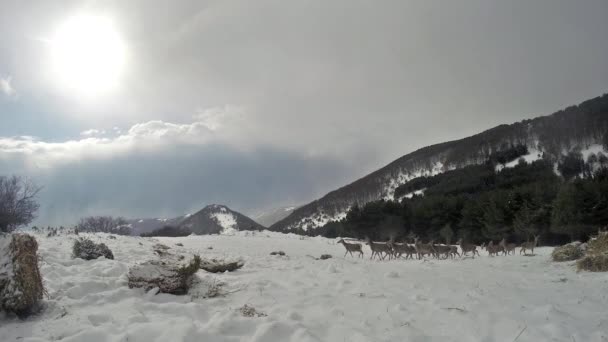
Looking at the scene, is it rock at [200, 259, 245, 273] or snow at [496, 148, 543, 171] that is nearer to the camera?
rock at [200, 259, 245, 273]

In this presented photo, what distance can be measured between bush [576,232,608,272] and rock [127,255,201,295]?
37.7ft

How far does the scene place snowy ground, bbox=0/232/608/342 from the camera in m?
4.55

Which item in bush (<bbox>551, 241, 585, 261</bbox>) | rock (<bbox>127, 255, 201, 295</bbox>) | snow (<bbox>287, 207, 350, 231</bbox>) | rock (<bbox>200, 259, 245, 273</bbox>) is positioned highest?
snow (<bbox>287, 207, 350, 231</bbox>)

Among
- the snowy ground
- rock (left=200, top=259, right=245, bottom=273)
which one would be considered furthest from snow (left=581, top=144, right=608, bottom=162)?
rock (left=200, top=259, right=245, bottom=273)

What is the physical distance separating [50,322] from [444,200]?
191 feet

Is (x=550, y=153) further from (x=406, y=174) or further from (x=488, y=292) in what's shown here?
(x=488, y=292)

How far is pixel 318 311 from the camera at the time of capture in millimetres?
5691

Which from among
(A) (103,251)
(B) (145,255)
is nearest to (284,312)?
(A) (103,251)

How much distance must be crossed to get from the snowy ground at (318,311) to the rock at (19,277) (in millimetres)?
217

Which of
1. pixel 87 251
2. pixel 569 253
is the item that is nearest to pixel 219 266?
pixel 87 251

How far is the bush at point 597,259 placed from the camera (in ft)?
31.8

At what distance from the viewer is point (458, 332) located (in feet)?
15.6

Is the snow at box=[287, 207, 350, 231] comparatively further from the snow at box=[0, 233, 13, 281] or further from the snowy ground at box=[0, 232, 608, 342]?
the snow at box=[0, 233, 13, 281]

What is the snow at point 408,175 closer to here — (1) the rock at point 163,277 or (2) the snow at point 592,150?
(2) the snow at point 592,150
